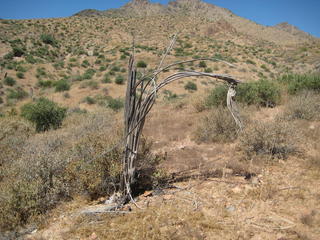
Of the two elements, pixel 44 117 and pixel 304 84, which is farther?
pixel 44 117

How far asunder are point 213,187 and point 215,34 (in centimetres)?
3566

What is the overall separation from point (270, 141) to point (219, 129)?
1.29 meters

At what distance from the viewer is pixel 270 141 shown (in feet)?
13.5

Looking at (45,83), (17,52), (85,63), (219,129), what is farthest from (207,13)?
(219,129)

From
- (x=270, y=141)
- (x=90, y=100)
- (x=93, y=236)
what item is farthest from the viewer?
(x=90, y=100)

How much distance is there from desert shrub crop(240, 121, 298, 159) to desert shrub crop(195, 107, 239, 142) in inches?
27.6

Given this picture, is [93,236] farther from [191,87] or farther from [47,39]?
[47,39]

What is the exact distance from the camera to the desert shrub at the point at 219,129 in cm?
505

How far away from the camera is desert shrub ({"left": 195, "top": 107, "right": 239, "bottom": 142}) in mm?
5053

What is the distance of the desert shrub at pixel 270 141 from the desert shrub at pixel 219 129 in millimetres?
701

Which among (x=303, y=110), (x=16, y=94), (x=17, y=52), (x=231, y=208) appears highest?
(x=17, y=52)

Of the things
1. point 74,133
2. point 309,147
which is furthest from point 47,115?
point 309,147

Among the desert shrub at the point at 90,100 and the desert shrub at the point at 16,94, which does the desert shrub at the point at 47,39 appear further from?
the desert shrub at the point at 90,100

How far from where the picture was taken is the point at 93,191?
3158 millimetres
